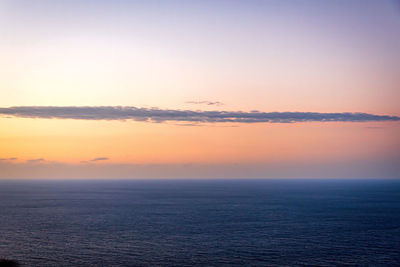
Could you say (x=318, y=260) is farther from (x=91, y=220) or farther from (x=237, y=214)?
(x=91, y=220)

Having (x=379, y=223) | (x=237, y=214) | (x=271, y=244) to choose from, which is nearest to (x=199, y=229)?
(x=271, y=244)

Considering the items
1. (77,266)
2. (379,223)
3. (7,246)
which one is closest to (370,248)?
(379,223)

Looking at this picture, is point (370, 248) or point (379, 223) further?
point (379, 223)

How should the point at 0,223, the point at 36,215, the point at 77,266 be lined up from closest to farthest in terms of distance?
1. the point at 77,266
2. the point at 0,223
3. the point at 36,215

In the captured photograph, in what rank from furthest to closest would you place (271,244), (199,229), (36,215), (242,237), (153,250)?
1. (36,215)
2. (199,229)
3. (242,237)
4. (271,244)
5. (153,250)

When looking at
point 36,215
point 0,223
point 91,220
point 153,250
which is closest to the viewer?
point 153,250

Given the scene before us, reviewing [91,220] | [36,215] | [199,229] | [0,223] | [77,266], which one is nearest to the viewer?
[77,266]

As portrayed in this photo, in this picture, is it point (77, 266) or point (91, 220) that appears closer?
point (77, 266)

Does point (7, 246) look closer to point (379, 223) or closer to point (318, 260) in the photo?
point (318, 260)
